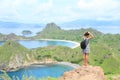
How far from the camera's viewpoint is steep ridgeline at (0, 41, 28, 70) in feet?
517

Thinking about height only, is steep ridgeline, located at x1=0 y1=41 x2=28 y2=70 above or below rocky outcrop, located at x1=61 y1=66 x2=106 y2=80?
below

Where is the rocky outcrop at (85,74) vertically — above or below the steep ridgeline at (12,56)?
above

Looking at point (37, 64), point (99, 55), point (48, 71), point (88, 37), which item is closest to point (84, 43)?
point (88, 37)

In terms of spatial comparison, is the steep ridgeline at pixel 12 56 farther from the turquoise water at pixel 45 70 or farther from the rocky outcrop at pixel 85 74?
the rocky outcrop at pixel 85 74

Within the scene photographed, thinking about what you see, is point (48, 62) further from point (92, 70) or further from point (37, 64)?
point (92, 70)

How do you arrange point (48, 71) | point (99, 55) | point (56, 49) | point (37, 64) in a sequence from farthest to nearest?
point (56, 49) < point (37, 64) < point (99, 55) < point (48, 71)

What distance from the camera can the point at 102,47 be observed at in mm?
156750

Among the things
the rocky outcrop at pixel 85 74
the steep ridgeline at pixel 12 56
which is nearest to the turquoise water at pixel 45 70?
the steep ridgeline at pixel 12 56

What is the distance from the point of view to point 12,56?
16362cm

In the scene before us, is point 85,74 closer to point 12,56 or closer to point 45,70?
point 45,70

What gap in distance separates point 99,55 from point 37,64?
34109 mm

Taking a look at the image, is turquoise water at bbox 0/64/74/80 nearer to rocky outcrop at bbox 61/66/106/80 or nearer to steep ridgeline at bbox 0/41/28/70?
steep ridgeline at bbox 0/41/28/70

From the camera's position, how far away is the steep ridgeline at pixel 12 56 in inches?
6206

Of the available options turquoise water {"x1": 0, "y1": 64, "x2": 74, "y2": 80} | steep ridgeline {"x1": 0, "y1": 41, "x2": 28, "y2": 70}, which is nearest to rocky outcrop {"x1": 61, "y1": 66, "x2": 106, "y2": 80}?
turquoise water {"x1": 0, "y1": 64, "x2": 74, "y2": 80}
